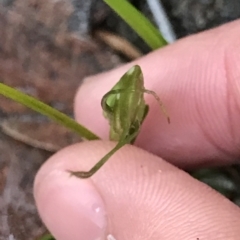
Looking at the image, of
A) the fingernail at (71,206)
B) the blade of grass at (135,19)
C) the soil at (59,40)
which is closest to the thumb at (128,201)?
the fingernail at (71,206)

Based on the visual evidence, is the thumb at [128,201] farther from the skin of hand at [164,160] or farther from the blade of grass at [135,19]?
the blade of grass at [135,19]

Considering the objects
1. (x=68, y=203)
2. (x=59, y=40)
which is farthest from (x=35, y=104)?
(x=59, y=40)

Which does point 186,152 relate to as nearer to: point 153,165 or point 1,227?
point 153,165

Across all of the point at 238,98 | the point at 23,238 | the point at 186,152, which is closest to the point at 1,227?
the point at 23,238

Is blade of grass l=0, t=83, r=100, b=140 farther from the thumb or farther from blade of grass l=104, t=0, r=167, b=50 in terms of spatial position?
blade of grass l=104, t=0, r=167, b=50


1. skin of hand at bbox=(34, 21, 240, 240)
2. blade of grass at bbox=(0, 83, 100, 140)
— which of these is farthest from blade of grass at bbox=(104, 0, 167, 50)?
blade of grass at bbox=(0, 83, 100, 140)

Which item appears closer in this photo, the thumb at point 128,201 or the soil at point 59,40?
the thumb at point 128,201

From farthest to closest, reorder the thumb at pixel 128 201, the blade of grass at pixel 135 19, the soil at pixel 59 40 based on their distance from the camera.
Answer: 1. the soil at pixel 59 40
2. the blade of grass at pixel 135 19
3. the thumb at pixel 128 201

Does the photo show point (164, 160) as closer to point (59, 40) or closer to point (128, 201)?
point (128, 201)
